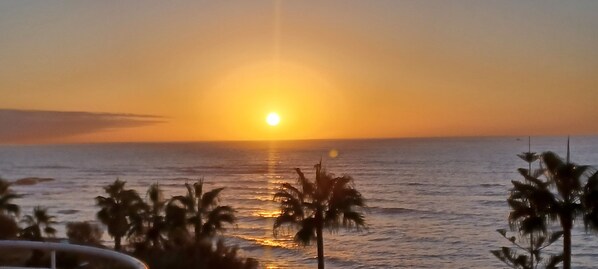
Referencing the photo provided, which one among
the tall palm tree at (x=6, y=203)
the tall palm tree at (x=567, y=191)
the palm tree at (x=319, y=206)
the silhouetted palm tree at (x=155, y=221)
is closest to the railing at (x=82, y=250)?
the tall palm tree at (x=567, y=191)

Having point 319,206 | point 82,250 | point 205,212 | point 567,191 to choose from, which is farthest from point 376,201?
point 82,250

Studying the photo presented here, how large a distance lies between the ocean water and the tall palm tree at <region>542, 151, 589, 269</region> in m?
18.7

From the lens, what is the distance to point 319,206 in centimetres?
2220

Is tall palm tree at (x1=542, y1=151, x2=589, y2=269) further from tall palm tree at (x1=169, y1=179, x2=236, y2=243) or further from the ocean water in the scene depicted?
the ocean water

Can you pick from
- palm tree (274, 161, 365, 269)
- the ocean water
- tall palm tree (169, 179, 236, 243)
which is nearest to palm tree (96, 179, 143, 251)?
tall palm tree (169, 179, 236, 243)

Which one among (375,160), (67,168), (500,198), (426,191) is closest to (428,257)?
(500,198)

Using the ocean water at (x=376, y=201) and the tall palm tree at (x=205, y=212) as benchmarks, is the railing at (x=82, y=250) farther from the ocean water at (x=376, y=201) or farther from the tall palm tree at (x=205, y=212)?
the ocean water at (x=376, y=201)

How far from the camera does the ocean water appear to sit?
4238 centimetres

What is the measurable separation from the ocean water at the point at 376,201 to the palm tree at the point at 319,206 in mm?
15279

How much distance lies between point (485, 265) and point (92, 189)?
61.9m

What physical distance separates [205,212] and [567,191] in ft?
41.8

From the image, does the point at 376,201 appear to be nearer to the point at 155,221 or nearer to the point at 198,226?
the point at 155,221

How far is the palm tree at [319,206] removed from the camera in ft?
71.8

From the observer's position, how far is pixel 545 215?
1903 centimetres
